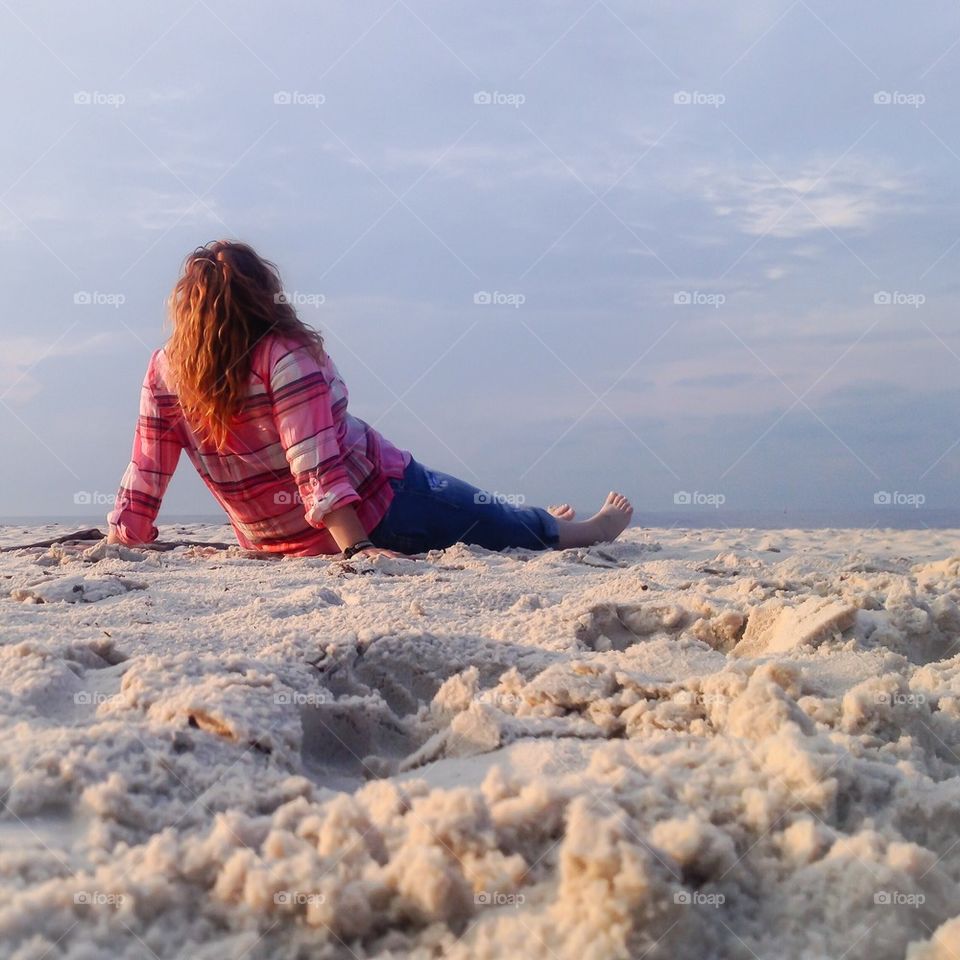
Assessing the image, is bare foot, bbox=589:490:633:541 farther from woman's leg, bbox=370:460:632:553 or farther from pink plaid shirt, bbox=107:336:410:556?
pink plaid shirt, bbox=107:336:410:556

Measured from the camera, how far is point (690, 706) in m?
1.41

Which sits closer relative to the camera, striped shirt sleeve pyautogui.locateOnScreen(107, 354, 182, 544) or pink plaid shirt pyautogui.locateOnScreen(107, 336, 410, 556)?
pink plaid shirt pyautogui.locateOnScreen(107, 336, 410, 556)

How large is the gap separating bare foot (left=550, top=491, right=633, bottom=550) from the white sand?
222 centimetres

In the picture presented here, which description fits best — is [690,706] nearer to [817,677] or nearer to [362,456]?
[817,677]

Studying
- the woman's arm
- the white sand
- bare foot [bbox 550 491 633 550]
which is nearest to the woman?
the woman's arm

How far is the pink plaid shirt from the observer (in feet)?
10.8

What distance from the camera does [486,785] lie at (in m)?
1.04

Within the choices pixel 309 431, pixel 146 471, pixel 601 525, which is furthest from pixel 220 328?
pixel 601 525

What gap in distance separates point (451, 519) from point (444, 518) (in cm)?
3

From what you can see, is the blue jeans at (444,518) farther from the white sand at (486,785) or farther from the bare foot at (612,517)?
the white sand at (486,785)

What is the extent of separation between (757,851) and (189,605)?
5.61 feet

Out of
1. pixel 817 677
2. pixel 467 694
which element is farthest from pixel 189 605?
pixel 817 677

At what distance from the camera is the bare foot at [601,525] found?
14.2 ft

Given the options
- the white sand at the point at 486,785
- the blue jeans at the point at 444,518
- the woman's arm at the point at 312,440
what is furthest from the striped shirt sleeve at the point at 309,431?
the white sand at the point at 486,785
